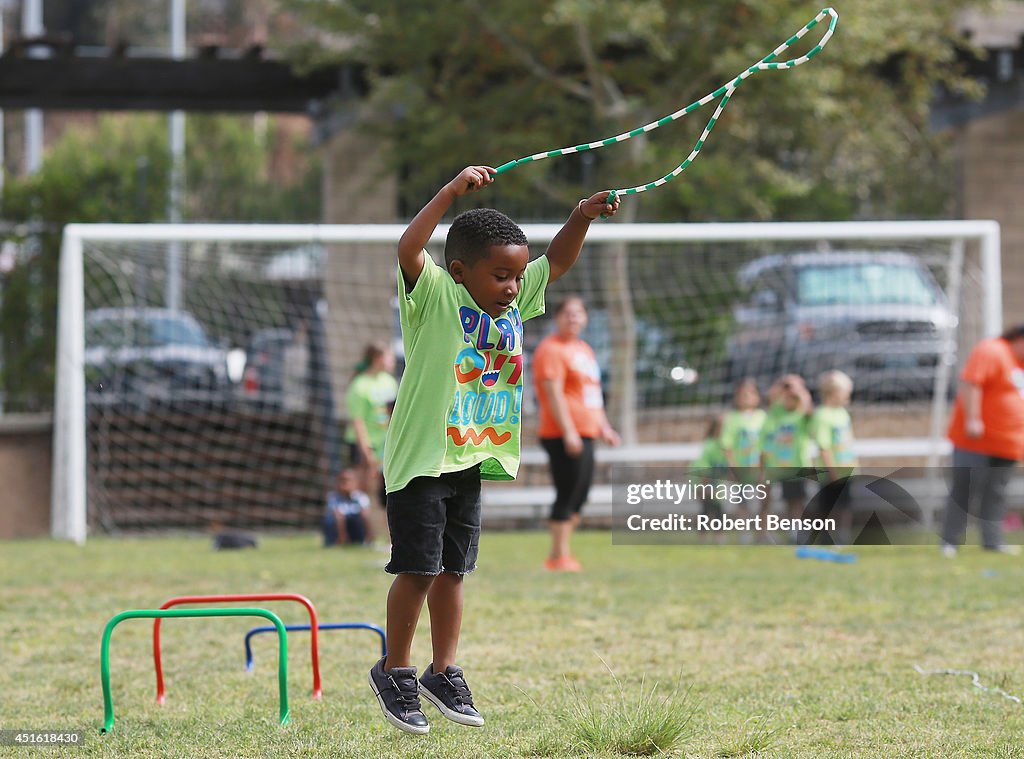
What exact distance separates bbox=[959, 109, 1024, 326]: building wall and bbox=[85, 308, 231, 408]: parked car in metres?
8.17

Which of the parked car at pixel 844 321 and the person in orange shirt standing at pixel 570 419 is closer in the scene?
the person in orange shirt standing at pixel 570 419

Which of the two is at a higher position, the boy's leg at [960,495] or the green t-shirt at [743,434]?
the green t-shirt at [743,434]

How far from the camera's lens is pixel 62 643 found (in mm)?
7293

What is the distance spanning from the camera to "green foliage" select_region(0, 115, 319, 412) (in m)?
14.6

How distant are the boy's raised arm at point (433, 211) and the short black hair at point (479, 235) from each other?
170 millimetres

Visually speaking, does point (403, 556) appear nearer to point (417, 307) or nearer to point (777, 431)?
point (417, 307)

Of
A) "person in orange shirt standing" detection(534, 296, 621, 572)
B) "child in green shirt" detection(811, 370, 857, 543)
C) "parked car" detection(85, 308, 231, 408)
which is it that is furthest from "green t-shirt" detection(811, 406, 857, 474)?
"parked car" detection(85, 308, 231, 408)

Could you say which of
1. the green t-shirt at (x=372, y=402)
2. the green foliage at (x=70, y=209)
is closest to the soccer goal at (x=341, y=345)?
the green foliage at (x=70, y=209)

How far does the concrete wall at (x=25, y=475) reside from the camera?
14.2 meters

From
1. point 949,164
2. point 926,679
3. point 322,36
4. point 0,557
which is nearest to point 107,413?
point 0,557

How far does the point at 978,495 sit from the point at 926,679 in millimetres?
5681

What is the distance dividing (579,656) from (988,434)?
567cm

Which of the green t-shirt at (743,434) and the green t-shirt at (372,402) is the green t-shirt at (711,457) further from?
the green t-shirt at (372,402)

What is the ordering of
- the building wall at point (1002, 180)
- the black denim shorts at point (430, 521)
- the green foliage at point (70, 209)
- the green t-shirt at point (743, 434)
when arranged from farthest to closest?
the building wall at point (1002, 180), the green foliage at point (70, 209), the green t-shirt at point (743, 434), the black denim shorts at point (430, 521)
